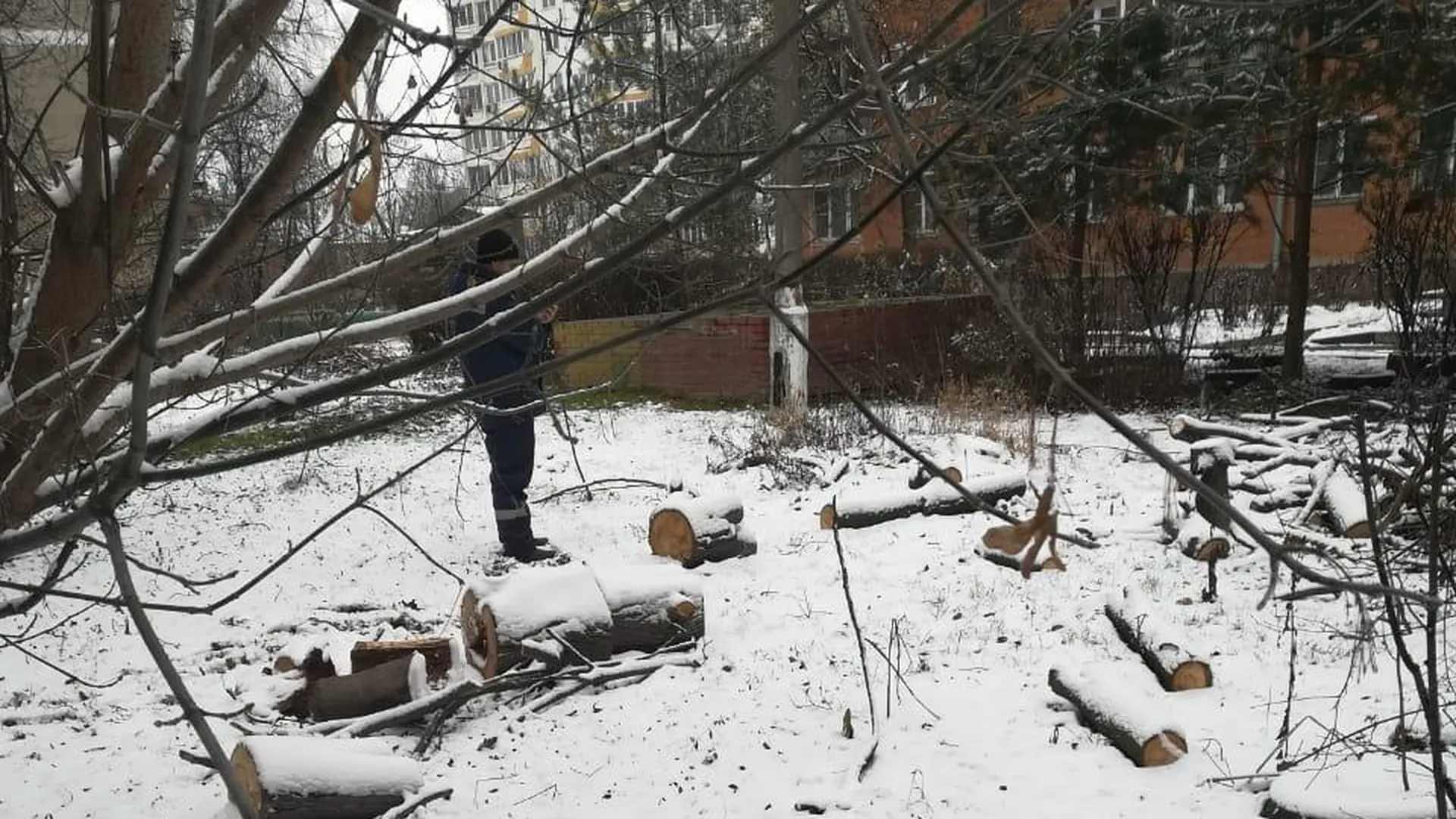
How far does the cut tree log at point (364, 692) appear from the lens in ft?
12.9

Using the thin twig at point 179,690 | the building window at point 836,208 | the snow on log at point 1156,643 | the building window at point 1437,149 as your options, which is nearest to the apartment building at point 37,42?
the thin twig at point 179,690

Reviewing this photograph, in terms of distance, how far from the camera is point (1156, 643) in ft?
13.2

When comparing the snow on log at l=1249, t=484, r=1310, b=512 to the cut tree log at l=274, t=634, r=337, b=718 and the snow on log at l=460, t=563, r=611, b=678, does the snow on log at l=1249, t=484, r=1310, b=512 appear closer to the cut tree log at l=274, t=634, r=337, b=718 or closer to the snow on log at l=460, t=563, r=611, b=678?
the snow on log at l=460, t=563, r=611, b=678

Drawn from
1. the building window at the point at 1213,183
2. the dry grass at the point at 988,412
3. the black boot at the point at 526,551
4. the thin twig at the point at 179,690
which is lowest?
the black boot at the point at 526,551

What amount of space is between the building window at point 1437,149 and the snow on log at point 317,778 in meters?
9.21

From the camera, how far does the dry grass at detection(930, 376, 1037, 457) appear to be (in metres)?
7.86

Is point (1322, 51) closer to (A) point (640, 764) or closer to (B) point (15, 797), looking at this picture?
(A) point (640, 764)

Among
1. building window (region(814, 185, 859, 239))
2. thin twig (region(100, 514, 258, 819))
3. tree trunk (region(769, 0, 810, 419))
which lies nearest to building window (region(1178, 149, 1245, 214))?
building window (region(814, 185, 859, 239))

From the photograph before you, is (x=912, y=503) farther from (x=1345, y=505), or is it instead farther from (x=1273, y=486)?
(x=1345, y=505)

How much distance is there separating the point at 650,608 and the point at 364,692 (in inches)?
48.6

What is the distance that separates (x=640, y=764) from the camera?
3.56 m

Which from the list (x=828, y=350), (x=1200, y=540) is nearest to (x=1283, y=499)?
(x=1200, y=540)

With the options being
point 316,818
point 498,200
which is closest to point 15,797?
point 316,818

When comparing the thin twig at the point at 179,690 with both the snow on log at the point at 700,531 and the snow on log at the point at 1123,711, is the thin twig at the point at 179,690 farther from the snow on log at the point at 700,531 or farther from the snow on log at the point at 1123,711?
the snow on log at the point at 700,531
